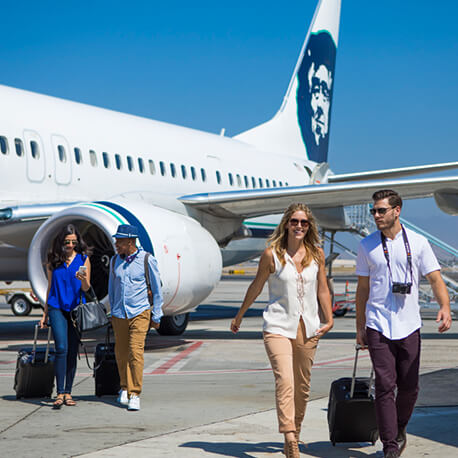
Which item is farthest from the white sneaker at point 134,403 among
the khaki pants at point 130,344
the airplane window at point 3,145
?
the airplane window at point 3,145

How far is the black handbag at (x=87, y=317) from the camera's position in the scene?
644cm

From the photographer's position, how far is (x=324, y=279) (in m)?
5.03

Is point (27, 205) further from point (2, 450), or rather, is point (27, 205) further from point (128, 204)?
point (2, 450)

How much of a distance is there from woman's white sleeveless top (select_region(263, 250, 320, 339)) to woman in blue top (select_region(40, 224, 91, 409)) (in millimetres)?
2195

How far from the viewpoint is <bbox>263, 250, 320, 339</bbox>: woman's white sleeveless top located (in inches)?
190

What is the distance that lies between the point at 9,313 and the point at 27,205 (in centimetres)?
1015

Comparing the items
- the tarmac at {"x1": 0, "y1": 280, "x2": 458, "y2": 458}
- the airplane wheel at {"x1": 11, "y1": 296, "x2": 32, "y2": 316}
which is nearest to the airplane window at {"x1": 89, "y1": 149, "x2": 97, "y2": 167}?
the tarmac at {"x1": 0, "y1": 280, "x2": 458, "y2": 458}

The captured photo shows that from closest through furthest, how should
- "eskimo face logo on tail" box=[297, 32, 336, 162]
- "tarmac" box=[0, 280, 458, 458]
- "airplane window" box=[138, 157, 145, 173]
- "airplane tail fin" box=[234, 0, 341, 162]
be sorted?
"tarmac" box=[0, 280, 458, 458] → "airplane window" box=[138, 157, 145, 173] → "airplane tail fin" box=[234, 0, 341, 162] → "eskimo face logo on tail" box=[297, 32, 336, 162]

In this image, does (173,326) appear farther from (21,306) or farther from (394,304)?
(394,304)

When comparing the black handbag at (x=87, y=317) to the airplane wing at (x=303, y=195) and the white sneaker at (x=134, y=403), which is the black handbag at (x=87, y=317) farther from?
the airplane wing at (x=303, y=195)

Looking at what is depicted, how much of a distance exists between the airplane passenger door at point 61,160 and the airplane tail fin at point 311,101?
8.25 meters

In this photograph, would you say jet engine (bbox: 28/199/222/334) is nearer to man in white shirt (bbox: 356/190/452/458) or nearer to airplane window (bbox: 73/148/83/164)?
airplane window (bbox: 73/148/83/164)

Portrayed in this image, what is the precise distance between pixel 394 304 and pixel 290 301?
635mm

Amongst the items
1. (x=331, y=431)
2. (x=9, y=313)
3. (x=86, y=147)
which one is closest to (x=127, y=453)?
(x=331, y=431)
